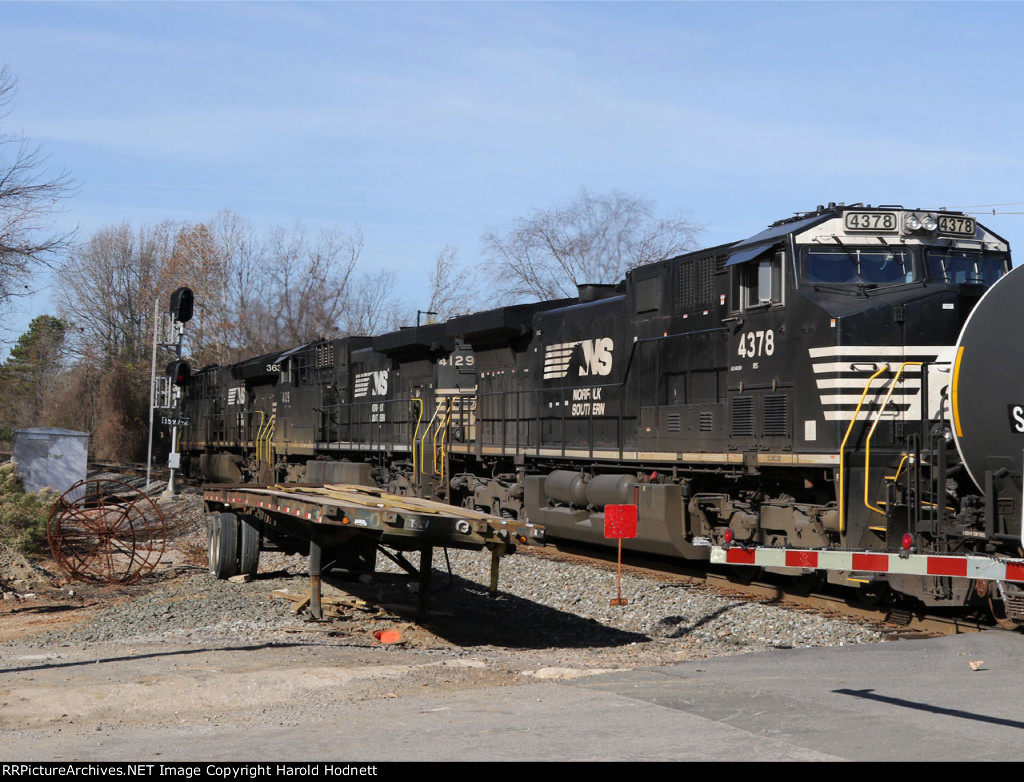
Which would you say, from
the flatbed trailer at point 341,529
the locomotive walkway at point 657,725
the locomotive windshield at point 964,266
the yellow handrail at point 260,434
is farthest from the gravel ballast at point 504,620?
the yellow handrail at point 260,434

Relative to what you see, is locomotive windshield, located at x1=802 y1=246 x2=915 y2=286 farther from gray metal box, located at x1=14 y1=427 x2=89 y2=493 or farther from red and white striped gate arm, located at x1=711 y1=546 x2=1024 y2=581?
gray metal box, located at x1=14 y1=427 x2=89 y2=493

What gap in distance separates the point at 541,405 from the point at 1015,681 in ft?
35.4

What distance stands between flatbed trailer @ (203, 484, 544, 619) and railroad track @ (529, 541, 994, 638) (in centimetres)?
300

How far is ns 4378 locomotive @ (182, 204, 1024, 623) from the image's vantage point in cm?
902

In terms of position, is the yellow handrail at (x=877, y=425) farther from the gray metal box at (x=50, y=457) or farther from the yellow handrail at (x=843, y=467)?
the gray metal box at (x=50, y=457)

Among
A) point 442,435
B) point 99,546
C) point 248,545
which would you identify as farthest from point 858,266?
point 99,546

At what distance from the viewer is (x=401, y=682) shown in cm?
793

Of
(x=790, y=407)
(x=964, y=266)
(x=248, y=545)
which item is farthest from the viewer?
(x=248, y=545)

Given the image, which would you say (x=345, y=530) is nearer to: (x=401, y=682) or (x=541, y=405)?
(x=401, y=682)

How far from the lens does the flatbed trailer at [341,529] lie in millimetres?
10008

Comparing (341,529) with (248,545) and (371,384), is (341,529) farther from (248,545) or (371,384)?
(371,384)

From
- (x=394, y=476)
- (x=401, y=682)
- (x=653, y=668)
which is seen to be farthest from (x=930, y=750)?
(x=394, y=476)

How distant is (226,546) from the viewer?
14.3 metres

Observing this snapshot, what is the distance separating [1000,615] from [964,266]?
3.97m
